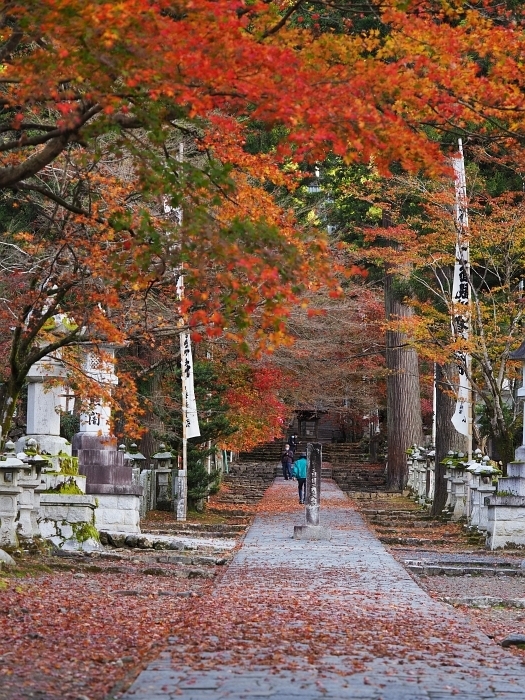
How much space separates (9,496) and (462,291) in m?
11.1

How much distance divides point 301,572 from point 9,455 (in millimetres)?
4445

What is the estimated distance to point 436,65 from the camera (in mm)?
10250

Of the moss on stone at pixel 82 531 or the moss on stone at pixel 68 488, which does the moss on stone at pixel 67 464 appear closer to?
the moss on stone at pixel 68 488

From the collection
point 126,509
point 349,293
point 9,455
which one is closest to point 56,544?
point 9,455

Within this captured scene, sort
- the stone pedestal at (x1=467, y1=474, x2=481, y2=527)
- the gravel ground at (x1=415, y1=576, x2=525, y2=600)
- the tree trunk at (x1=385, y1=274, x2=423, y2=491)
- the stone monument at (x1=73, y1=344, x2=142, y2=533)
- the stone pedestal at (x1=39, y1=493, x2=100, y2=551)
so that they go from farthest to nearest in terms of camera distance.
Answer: the tree trunk at (x1=385, y1=274, x2=423, y2=491)
the stone pedestal at (x1=467, y1=474, x2=481, y2=527)
the stone monument at (x1=73, y1=344, x2=142, y2=533)
the stone pedestal at (x1=39, y1=493, x2=100, y2=551)
the gravel ground at (x1=415, y1=576, x2=525, y2=600)

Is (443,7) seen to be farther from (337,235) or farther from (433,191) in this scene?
(337,235)

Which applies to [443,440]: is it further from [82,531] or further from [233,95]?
[233,95]

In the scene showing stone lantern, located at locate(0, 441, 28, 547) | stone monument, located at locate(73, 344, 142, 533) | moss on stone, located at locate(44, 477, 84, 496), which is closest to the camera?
stone lantern, located at locate(0, 441, 28, 547)

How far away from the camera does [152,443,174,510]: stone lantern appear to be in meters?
30.5

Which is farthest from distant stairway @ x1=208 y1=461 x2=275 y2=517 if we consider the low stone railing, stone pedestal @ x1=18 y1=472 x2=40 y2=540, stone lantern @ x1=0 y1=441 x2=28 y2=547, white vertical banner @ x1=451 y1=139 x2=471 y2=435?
stone lantern @ x1=0 y1=441 x2=28 y2=547

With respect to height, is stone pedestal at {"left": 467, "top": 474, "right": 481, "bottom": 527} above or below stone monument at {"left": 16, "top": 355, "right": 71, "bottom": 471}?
below

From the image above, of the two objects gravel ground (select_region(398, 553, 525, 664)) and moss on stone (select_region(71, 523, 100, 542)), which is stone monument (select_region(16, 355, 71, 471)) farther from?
gravel ground (select_region(398, 553, 525, 664))

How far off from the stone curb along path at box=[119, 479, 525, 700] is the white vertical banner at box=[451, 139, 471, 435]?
8.60 m

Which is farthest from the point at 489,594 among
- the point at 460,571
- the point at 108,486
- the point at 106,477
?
the point at 106,477
